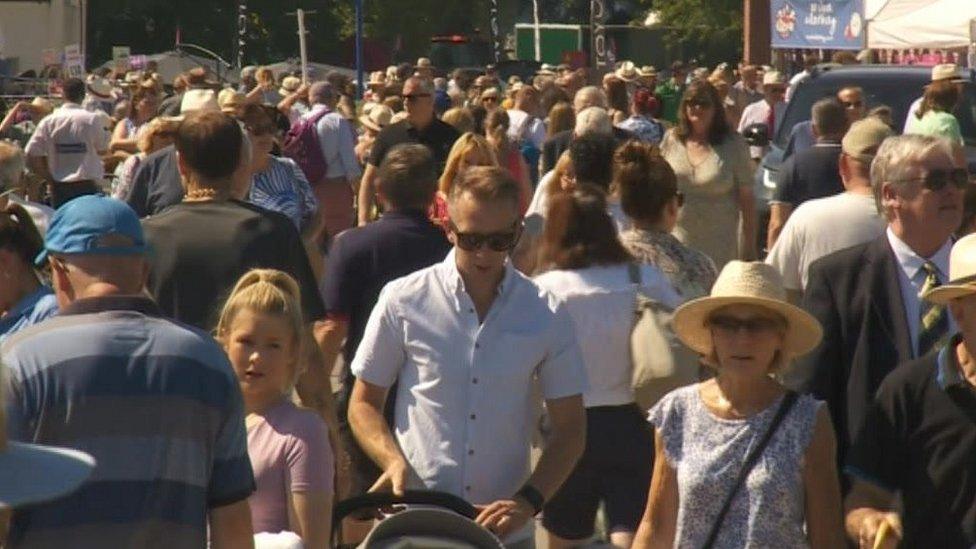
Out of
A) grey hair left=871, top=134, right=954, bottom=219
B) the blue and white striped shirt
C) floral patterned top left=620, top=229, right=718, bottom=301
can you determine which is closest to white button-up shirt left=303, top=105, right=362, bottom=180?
the blue and white striped shirt

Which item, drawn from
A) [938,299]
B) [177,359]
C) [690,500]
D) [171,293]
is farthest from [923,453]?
[171,293]

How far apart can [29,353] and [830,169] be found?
24.2 feet

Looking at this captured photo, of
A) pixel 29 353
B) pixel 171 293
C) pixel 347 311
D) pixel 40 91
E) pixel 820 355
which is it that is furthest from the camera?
pixel 40 91

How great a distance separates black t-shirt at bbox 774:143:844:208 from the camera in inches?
444

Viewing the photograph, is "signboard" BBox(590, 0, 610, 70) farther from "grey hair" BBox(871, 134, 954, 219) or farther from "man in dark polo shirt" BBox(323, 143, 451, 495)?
"grey hair" BBox(871, 134, 954, 219)

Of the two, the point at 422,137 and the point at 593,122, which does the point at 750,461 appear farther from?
the point at 422,137

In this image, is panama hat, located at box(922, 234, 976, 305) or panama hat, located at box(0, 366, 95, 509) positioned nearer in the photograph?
panama hat, located at box(0, 366, 95, 509)

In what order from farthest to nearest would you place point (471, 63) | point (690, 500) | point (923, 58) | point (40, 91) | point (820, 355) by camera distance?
point (471, 63), point (40, 91), point (923, 58), point (820, 355), point (690, 500)

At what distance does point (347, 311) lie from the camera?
24.1 ft

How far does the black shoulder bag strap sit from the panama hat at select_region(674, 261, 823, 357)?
19cm

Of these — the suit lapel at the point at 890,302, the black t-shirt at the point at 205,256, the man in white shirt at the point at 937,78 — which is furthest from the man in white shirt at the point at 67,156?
the suit lapel at the point at 890,302

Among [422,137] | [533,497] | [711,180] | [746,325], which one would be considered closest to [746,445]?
[746,325]

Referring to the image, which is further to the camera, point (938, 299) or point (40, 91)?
point (40, 91)

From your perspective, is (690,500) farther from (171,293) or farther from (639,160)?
(639,160)
